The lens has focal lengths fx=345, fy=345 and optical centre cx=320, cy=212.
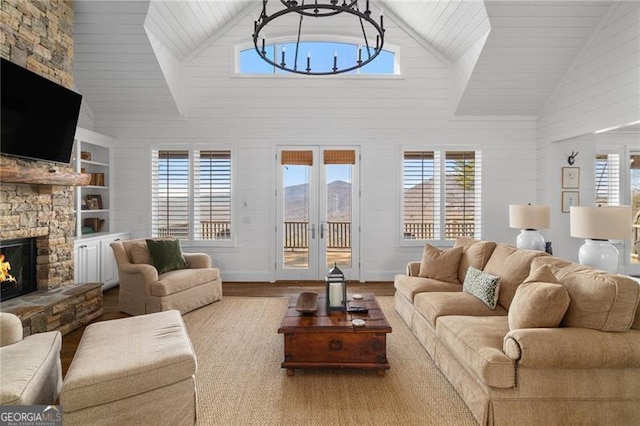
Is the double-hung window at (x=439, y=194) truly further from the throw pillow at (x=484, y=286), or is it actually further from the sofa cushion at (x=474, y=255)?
the throw pillow at (x=484, y=286)

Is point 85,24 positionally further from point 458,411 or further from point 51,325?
point 458,411

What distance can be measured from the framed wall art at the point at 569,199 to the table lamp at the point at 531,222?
1.17 m

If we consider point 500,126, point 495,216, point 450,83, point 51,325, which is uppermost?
point 450,83

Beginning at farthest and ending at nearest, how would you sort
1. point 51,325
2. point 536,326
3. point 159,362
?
point 51,325
point 536,326
point 159,362

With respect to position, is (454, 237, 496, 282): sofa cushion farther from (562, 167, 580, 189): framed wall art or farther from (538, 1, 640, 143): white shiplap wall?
(562, 167, 580, 189): framed wall art

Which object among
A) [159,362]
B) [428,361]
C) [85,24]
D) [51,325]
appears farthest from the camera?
[85,24]

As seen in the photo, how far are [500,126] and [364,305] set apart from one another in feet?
14.9

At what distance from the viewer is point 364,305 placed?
10.5 ft

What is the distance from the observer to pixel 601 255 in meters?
3.12

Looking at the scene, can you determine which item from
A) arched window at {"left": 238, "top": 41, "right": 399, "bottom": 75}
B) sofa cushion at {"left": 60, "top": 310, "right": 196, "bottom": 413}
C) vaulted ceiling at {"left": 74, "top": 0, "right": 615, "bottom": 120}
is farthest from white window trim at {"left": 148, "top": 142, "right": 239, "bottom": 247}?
sofa cushion at {"left": 60, "top": 310, "right": 196, "bottom": 413}

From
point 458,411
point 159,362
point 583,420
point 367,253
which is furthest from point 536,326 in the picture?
point 367,253

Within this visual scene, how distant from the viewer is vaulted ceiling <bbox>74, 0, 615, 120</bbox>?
4.50 meters

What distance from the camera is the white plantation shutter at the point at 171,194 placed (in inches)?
236

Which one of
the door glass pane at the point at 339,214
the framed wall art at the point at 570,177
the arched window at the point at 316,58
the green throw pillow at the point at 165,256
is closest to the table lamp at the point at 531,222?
the framed wall art at the point at 570,177
